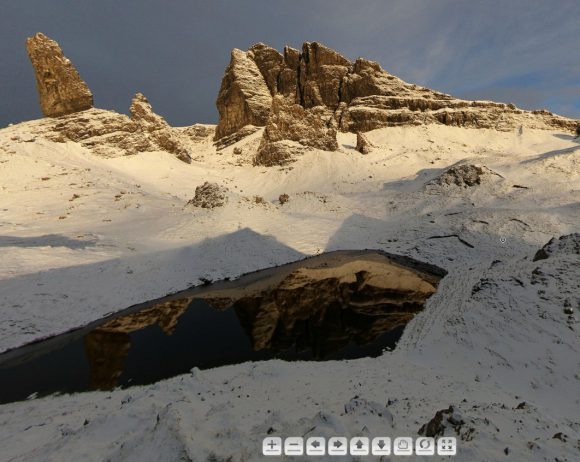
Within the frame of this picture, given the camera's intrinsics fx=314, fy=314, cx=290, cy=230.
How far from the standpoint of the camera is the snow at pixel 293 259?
23.9 feet

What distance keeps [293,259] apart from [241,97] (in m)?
71.6

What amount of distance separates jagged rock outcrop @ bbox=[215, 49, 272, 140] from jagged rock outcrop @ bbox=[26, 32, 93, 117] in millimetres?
35043

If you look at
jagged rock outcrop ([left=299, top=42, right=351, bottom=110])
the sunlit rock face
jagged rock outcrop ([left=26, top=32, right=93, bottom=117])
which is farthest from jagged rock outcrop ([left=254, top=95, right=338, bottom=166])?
the sunlit rock face

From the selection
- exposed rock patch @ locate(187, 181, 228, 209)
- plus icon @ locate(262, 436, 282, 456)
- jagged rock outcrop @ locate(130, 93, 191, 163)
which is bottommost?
plus icon @ locate(262, 436, 282, 456)

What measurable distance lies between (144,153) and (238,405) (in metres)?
60.4

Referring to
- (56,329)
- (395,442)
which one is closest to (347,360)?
(395,442)

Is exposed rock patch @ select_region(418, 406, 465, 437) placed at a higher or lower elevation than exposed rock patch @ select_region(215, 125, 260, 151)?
lower

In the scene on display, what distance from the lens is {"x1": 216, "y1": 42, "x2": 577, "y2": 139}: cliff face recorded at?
79.0m

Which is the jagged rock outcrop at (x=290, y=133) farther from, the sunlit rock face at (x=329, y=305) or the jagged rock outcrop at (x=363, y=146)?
the sunlit rock face at (x=329, y=305)

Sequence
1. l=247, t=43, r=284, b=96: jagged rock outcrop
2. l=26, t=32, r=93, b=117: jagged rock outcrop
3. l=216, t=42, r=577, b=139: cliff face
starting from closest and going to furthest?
l=26, t=32, r=93, b=117: jagged rock outcrop < l=216, t=42, r=577, b=139: cliff face < l=247, t=43, r=284, b=96: jagged rock outcrop

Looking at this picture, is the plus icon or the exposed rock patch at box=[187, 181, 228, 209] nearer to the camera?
the plus icon

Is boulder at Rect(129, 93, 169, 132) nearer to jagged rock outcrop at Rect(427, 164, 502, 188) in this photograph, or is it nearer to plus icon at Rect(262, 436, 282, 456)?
jagged rock outcrop at Rect(427, 164, 502, 188)

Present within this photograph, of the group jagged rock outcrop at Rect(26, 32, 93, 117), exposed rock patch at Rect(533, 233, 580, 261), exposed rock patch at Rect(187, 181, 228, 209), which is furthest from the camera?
jagged rock outcrop at Rect(26, 32, 93, 117)

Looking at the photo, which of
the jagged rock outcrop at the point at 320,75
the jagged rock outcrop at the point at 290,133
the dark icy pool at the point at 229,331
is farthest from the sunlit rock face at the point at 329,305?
the jagged rock outcrop at the point at 320,75
